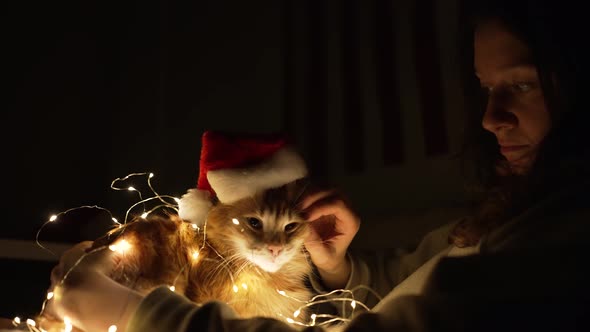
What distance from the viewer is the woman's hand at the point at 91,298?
78 cm

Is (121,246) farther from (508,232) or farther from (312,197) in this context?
(508,232)

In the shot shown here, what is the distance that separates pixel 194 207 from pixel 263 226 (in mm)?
167

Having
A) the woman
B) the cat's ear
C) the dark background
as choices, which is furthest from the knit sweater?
the dark background

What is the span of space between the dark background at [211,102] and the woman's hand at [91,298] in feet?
1.90

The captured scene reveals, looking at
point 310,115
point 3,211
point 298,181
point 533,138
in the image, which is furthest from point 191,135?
point 533,138

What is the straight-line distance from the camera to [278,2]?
2.08 meters

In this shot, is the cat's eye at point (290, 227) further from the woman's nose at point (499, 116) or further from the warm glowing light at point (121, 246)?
the woman's nose at point (499, 116)

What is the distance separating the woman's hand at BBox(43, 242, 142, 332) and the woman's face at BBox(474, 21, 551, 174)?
71 centimetres

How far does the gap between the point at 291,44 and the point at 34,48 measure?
1053 millimetres

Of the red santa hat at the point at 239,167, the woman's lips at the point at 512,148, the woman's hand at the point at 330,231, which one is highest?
the woman's lips at the point at 512,148

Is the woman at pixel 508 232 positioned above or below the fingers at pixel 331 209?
above

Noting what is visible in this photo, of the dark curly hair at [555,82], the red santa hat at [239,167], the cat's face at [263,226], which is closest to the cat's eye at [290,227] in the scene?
the cat's face at [263,226]

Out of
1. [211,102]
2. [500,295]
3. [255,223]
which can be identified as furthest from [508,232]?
[211,102]

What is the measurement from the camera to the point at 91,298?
31.1 inches
